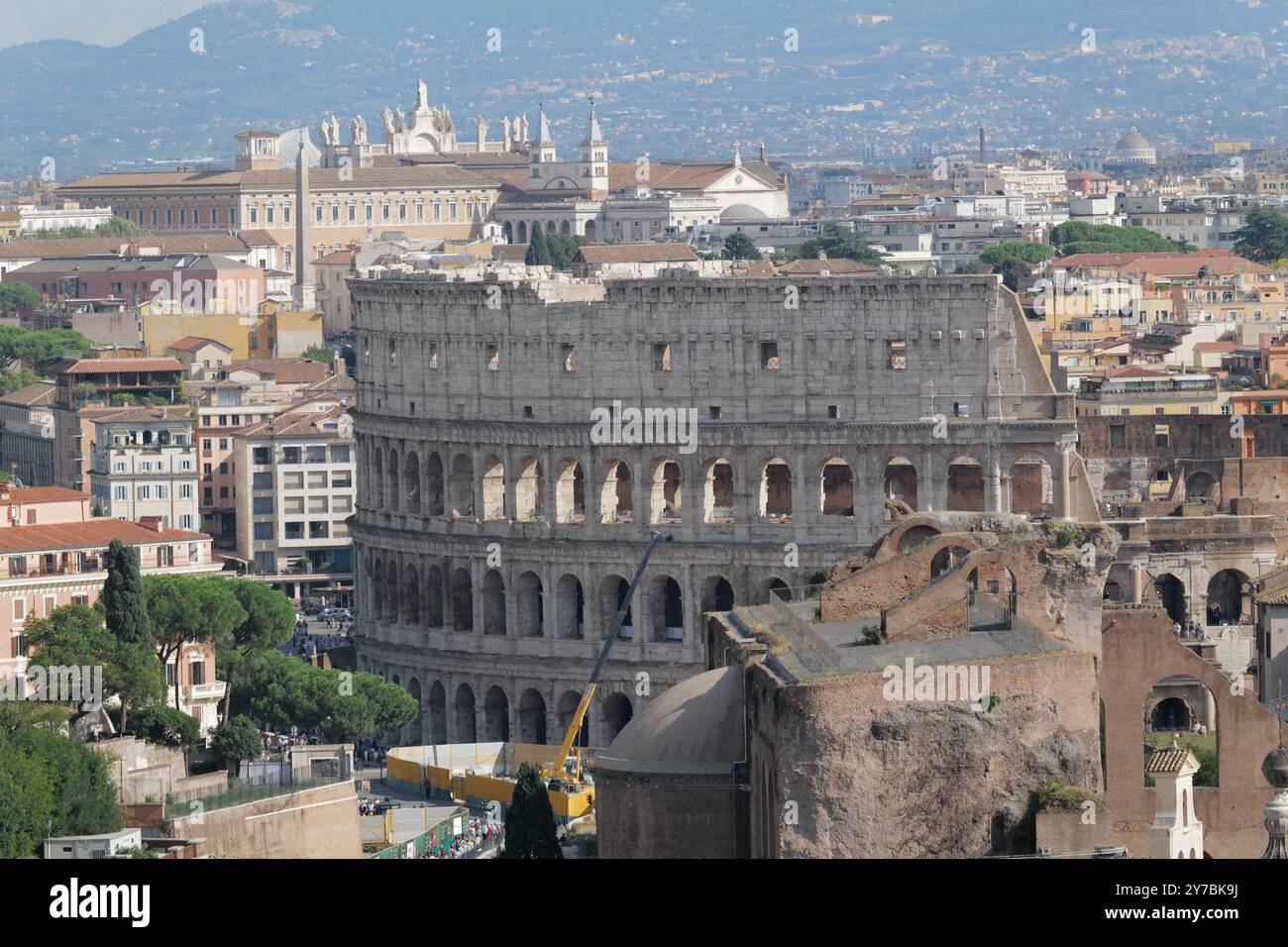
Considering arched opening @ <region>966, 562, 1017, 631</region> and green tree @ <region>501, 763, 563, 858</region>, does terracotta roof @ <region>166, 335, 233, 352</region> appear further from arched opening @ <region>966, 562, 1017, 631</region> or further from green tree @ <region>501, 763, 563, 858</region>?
arched opening @ <region>966, 562, 1017, 631</region>

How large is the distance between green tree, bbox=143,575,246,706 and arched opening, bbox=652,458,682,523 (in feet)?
37.7

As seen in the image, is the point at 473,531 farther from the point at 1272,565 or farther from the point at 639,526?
the point at 1272,565

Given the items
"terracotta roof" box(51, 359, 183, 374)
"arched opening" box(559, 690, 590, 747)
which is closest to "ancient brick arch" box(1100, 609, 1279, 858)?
"arched opening" box(559, 690, 590, 747)

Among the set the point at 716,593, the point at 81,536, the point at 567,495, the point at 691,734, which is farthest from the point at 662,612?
the point at 691,734

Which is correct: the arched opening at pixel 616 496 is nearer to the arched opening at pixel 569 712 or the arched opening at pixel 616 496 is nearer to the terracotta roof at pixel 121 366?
the arched opening at pixel 569 712

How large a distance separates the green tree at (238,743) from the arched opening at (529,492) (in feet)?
73.6

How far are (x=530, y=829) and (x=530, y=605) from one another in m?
37.2

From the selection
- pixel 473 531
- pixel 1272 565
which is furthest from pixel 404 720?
pixel 1272 565

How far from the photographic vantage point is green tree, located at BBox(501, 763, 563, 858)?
67.9 m

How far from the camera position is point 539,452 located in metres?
105

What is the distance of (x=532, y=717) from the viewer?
105 meters

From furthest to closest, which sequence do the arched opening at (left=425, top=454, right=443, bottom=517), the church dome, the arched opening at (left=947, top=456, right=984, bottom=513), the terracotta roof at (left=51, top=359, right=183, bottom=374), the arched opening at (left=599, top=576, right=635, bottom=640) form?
1. the terracotta roof at (left=51, top=359, right=183, bottom=374)
2. the arched opening at (left=425, top=454, right=443, bottom=517)
3. the arched opening at (left=599, top=576, right=635, bottom=640)
4. the arched opening at (left=947, top=456, right=984, bottom=513)
5. the church dome

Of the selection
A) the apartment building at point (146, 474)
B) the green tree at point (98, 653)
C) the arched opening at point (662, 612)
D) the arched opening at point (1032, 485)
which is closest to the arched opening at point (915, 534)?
the green tree at point (98, 653)

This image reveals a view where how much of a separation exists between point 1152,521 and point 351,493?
52.3 m
